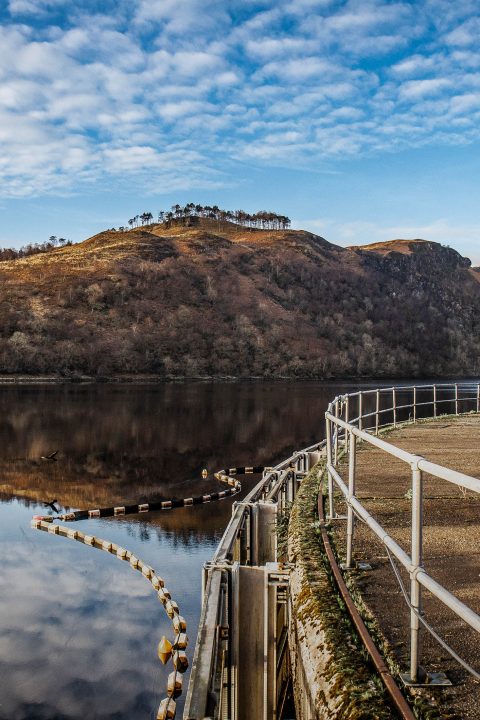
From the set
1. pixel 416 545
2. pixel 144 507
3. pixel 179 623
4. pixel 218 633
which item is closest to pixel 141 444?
pixel 144 507

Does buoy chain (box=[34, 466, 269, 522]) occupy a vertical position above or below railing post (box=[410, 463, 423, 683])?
below

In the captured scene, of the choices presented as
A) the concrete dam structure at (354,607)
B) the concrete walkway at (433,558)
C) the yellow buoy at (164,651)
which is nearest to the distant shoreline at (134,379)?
the yellow buoy at (164,651)

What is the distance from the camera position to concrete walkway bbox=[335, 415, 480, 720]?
3.60 meters

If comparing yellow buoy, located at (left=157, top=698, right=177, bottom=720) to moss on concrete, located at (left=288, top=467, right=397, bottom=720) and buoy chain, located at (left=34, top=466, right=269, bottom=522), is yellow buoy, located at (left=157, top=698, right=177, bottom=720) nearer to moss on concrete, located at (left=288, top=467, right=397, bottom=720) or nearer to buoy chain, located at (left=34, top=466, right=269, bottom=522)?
moss on concrete, located at (left=288, top=467, right=397, bottom=720)

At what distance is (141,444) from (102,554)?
898 inches

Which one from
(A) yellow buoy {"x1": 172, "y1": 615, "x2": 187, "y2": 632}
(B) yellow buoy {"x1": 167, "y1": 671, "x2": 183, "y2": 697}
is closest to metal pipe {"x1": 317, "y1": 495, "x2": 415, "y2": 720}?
(B) yellow buoy {"x1": 167, "y1": 671, "x2": 183, "y2": 697}

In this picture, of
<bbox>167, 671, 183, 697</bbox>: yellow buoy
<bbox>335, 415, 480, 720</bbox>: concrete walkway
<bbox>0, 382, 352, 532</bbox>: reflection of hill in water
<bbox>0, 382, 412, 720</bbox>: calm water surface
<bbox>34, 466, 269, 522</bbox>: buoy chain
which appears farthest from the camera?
<bbox>0, 382, 352, 532</bbox>: reflection of hill in water

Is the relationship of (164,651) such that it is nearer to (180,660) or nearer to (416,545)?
(180,660)

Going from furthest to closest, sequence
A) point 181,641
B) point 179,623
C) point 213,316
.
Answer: point 213,316, point 179,623, point 181,641

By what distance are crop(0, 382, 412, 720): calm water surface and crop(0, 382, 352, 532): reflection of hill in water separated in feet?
0.40

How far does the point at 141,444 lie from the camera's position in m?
42.0

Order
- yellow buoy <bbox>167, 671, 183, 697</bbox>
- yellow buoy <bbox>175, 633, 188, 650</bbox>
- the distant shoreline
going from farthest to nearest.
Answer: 1. the distant shoreline
2. yellow buoy <bbox>175, 633, 188, 650</bbox>
3. yellow buoy <bbox>167, 671, 183, 697</bbox>

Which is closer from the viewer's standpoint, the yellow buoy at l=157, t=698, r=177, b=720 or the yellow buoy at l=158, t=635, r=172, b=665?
the yellow buoy at l=157, t=698, r=177, b=720

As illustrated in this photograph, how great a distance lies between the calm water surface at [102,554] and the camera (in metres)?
11.6
